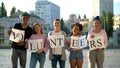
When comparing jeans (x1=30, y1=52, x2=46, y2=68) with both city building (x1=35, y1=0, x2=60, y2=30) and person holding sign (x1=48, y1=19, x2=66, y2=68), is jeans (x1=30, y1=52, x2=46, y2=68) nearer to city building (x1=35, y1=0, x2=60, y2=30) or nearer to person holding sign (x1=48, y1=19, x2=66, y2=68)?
person holding sign (x1=48, y1=19, x2=66, y2=68)

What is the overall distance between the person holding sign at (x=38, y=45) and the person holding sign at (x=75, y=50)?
70cm

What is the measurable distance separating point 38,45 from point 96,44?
61.8 inches

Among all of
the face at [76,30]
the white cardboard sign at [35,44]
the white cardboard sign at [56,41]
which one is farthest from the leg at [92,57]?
the white cardboard sign at [35,44]

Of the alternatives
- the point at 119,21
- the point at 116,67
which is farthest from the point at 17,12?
the point at 116,67

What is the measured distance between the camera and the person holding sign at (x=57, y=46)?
10039mm

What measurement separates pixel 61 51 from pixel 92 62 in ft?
2.90

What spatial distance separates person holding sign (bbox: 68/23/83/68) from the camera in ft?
32.8

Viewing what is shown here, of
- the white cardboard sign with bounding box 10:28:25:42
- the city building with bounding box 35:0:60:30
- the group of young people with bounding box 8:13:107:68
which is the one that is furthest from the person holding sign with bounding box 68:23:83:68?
the city building with bounding box 35:0:60:30

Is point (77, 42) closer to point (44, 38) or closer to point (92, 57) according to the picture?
point (92, 57)

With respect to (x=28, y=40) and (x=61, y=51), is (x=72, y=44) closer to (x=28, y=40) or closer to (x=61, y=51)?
(x=61, y=51)

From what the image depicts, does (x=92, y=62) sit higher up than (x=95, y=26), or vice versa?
(x=95, y=26)

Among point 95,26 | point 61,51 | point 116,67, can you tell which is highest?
point 95,26

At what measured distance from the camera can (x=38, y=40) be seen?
33.1 feet

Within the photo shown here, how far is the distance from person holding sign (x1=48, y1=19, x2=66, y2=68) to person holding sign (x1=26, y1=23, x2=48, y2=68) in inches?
6.8
